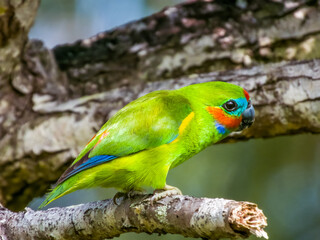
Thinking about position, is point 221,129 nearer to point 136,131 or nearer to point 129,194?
point 136,131

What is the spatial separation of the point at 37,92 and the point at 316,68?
2196mm

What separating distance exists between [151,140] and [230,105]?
58cm

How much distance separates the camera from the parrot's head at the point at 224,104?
2639mm

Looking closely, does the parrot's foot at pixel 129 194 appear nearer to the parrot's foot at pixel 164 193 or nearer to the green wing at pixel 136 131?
the parrot's foot at pixel 164 193

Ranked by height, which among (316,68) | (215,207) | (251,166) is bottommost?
(251,166)

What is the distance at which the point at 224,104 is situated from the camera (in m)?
2.66

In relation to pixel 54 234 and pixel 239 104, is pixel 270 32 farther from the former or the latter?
pixel 54 234

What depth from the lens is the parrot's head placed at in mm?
2639

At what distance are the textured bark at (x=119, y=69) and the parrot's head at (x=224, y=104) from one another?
0.36 metres

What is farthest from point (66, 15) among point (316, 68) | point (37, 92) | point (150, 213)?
point (150, 213)

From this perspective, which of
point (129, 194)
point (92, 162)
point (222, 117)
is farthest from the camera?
point (222, 117)

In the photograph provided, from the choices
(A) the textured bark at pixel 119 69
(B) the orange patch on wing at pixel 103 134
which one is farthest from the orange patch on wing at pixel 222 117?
(B) the orange patch on wing at pixel 103 134

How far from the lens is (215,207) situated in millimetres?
1692

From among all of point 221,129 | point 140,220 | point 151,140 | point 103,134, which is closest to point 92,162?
point 103,134
